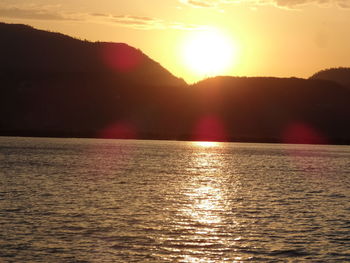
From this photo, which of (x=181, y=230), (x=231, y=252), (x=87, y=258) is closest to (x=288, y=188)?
(x=181, y=230)

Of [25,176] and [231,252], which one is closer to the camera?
[231,252]

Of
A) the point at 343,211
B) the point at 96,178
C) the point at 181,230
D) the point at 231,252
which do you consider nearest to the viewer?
the point at 231,252

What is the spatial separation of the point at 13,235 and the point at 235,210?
2015cm

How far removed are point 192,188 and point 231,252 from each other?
36.2 m

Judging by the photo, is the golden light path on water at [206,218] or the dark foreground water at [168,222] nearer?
the dark foreground water at [168,222]

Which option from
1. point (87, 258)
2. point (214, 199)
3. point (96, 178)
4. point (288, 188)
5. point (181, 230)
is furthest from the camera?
point (96, 178)

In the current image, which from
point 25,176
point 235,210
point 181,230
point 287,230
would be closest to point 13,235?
point 181,230

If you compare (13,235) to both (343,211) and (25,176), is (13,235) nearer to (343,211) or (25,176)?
(343,211)

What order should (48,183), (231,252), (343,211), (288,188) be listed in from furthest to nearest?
(288,188), (48,183), (343,211), (231,252)

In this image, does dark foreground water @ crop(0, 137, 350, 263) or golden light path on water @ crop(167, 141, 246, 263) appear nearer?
dark foreground water @ crop(0, 137, 350, 263)

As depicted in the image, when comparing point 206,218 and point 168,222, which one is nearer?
point 168,222

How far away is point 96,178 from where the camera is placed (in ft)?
254

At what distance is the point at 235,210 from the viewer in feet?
167

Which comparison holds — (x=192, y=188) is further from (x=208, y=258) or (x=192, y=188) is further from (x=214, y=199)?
(x=208, y=258)
